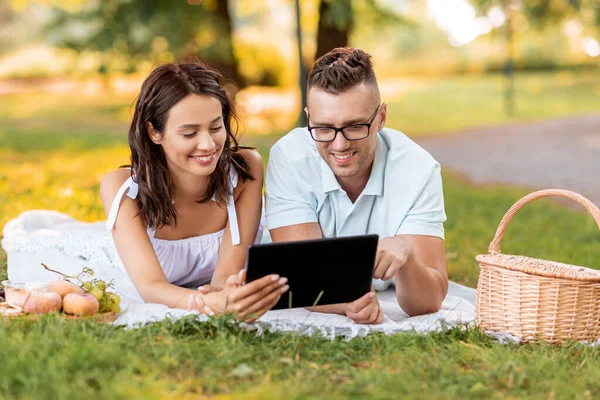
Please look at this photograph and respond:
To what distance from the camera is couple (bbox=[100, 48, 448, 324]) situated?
4223mm

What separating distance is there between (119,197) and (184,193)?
1.43 feet

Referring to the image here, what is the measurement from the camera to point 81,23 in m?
17.0

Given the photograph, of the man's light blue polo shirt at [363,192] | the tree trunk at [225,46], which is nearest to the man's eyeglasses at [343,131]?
the man's light blue polo shirt at [363,192]

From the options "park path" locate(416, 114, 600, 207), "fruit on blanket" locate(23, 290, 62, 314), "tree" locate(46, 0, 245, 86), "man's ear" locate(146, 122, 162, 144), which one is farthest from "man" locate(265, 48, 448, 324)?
"tree" locate(46, 0, 245, 86)

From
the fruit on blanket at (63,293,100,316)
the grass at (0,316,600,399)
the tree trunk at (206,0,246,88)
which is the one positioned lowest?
the grass at (0,316,600,399)

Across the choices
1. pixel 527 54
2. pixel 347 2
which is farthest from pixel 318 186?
pixel 527 54

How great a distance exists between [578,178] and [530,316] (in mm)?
8597

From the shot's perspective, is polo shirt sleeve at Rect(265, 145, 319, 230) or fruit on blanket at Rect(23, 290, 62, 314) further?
polo shirt sleeve at Rect(265, 145, 319, 230)

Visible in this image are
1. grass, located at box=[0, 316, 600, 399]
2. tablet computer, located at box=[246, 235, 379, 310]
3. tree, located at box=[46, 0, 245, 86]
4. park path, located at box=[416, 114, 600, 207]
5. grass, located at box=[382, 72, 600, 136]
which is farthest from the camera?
grass, located at box=[382, 72, 600, 136]

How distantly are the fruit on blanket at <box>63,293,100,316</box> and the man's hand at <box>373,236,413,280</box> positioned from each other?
140cm

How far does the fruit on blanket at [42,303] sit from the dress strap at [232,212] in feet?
3.84

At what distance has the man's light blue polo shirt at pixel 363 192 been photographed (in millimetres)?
4500

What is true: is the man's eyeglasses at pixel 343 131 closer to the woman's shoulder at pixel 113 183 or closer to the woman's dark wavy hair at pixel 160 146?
the woman's dark wavy hair at pixel 160 146

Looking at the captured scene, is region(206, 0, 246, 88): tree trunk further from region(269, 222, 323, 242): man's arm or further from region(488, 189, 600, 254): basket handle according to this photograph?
region(488, 189, 600, 254): basket handle
